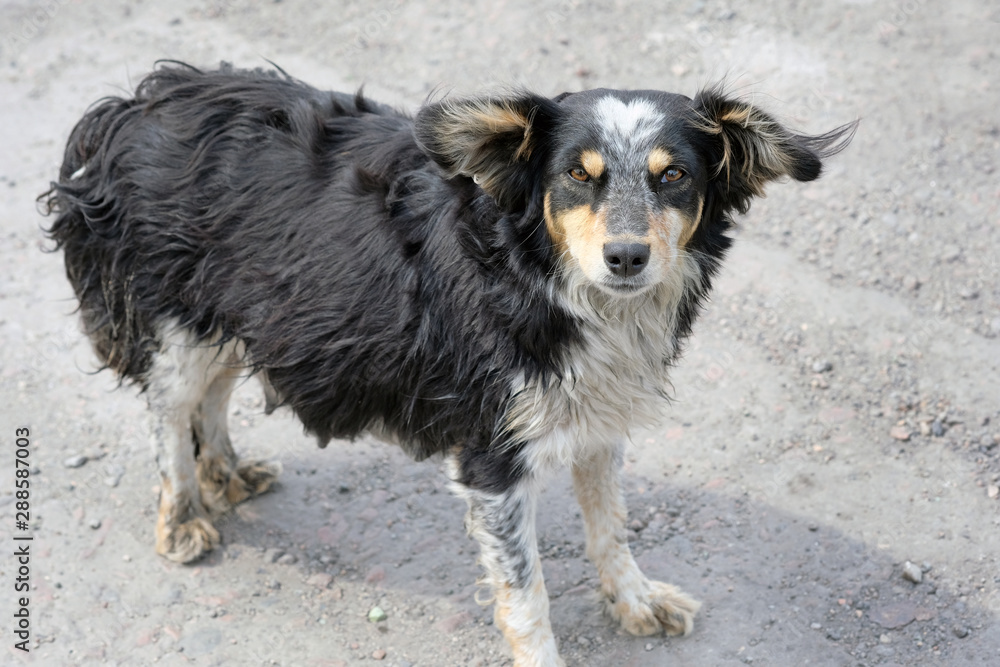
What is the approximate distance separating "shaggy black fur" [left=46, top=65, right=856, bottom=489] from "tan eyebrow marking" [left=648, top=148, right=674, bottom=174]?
0.24m

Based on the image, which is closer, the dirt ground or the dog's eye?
the dog's eye

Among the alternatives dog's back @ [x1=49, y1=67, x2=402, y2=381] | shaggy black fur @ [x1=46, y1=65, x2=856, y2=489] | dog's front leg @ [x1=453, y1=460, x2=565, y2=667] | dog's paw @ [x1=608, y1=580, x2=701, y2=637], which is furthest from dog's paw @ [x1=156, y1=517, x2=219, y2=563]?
dog's paw @ [x1=608, y1=580, x2=701, y2=637]

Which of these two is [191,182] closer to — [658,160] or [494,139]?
[494,139]

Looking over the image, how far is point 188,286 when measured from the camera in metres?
4.02

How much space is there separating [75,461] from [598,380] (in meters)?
3.18

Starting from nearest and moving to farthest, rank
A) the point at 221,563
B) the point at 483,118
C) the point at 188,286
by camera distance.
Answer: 1. the point at 483,118
2. the point at 188,286
3. the point at 221,563

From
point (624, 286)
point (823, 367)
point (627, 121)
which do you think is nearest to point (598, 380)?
point (624, 286)

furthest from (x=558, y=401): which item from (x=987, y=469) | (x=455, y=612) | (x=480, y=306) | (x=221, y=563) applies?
(x=987, y=469)

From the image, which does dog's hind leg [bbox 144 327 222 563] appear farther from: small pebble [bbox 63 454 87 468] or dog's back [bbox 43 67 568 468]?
small pebble [bbox 63 454 87 468]

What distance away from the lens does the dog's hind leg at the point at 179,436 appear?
14.0 feet

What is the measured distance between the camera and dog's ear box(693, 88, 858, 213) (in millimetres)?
3209

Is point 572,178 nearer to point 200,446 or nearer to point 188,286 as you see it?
point 188,286

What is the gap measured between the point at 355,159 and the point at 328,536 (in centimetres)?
202
